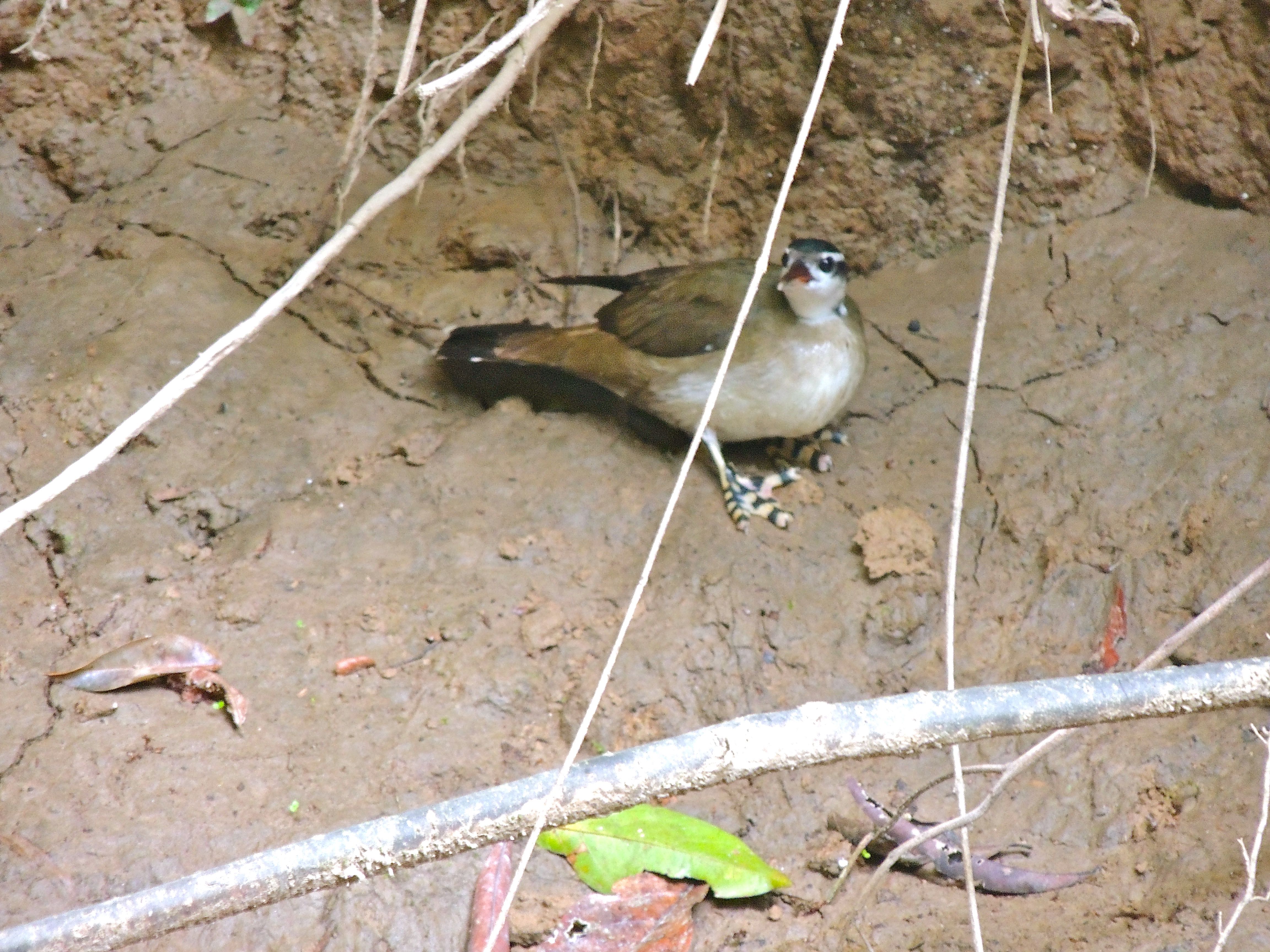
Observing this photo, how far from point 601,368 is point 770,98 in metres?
1.31

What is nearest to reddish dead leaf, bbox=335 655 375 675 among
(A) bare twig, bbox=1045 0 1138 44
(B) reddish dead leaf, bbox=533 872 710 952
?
(B) reddish dead leaf, bbox=533 872 710 952

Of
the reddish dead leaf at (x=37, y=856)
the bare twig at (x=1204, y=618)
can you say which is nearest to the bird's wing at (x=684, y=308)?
the bare twig at (x=1204, y=618)

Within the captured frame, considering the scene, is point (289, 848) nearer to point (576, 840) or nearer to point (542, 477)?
point (576, 840)

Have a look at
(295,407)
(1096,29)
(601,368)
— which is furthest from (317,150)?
(1096,29)

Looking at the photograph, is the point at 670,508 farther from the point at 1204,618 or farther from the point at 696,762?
the point at 1204,618

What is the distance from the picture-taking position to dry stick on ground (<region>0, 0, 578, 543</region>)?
2.26 meters

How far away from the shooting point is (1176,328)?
165 inches

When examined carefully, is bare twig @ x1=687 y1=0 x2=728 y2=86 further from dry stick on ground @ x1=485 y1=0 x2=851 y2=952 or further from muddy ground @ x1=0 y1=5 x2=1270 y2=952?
muddy ground @ x1=0 y1=5 x2=1270 y2=952

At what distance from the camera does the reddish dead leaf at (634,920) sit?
3.09m

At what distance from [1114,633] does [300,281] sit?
106 inches

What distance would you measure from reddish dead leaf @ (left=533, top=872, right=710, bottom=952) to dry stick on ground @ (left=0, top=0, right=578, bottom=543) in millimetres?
1706

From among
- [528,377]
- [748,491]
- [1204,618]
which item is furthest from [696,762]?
[528,377]

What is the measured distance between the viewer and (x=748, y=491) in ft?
14.8

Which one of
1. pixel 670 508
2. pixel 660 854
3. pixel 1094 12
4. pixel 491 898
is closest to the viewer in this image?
pixel 670 508
